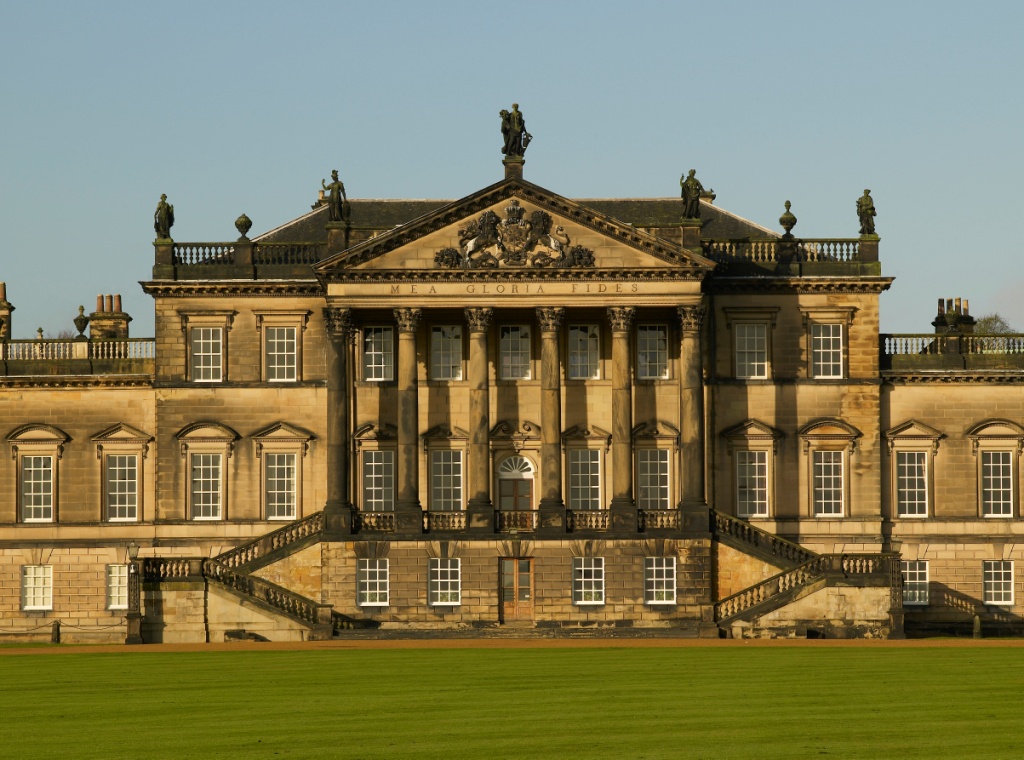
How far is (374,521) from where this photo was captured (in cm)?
5641

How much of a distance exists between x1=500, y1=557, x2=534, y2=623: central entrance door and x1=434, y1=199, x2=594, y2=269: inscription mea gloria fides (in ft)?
31.3

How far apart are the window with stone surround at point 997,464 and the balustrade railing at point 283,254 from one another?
23603 millimetres

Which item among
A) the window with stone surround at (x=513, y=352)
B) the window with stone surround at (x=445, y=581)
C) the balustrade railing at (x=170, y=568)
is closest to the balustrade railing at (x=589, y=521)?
the window with stone surround at (x=445, y=581)

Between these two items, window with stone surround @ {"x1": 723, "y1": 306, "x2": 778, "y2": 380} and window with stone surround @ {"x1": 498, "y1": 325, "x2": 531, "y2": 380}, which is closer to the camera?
window with stone surround @ {"x1": 498, "y1": 325, "x2": 531, "y2": 380}

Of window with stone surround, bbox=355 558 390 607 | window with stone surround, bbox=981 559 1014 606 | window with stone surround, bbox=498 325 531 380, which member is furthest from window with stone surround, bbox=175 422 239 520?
window with stone surround, bbox=981 559 1014 606

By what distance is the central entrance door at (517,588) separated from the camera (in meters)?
55.8

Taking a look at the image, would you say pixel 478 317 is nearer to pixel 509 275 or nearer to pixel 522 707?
pixel 509 275

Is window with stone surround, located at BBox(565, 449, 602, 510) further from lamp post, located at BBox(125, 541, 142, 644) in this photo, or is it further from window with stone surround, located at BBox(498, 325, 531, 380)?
lamp post, located at BBox(125, 541, 142, 644)

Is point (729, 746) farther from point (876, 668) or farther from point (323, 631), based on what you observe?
point (323, 631)

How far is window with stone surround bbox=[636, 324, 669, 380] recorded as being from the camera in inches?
2330

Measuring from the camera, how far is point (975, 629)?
5794 centimetres

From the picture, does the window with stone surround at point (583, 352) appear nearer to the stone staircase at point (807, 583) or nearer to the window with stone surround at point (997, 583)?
the stone staircase at point (807, 583)

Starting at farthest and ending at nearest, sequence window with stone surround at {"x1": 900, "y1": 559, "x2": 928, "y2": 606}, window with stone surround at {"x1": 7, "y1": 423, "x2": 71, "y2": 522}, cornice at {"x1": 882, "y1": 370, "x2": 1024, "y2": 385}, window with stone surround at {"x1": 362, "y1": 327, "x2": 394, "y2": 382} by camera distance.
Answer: window with stone surround at {"x1": 7, "y1": 423, "x2": 71, "y2": 522} < cornice at {"x1": 882, "y1": 370, "x2": 1024, "y2": 385} < window with stone surround at {"x1": 900, "y1": 559, "x2": 928, "y2": 606} < window with stone surround at {"x1": 362, "y1": 327, "x2": 394, "y2": 382}

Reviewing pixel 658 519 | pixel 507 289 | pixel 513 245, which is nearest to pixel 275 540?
pixel 507 289
